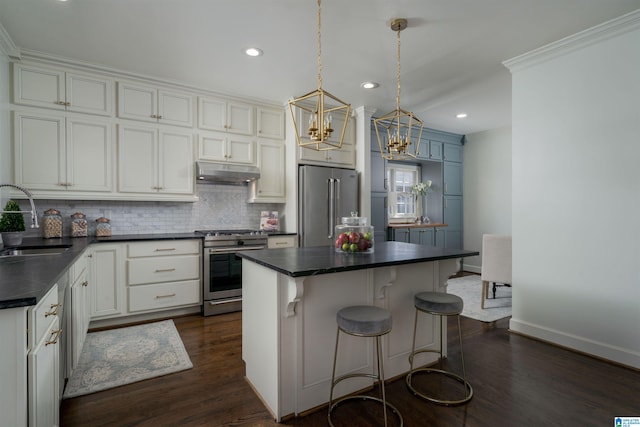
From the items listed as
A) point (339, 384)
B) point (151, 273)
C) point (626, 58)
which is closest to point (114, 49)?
point (151, 273)

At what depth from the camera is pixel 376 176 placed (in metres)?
5.23

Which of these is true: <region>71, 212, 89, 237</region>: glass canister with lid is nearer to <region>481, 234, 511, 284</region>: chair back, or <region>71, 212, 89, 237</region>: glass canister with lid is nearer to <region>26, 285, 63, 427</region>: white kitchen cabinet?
<region>26, 285, 63, 427</region>: white kitchen cabinet

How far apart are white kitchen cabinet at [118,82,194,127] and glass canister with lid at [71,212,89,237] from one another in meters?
1.20

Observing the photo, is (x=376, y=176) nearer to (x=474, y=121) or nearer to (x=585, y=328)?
(x=474, y=121)

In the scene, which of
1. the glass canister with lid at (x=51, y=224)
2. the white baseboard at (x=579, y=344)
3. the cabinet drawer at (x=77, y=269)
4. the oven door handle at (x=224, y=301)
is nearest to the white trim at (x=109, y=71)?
the glass canister with lid at (x=51, y=224)

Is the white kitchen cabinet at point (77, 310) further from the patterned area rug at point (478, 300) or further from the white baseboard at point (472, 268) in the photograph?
the white baseboard at point (472, 268)

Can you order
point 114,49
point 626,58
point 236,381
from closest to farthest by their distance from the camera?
1. point 236,381
2. point 626,58
3. point 114,49

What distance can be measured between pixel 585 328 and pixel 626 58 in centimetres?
223

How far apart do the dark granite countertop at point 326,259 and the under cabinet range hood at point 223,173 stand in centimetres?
198

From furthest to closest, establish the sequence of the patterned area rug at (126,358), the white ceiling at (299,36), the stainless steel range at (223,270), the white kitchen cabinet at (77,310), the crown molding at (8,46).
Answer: the stainless steel range at (223,270) → the crown molding at (8,46) → the white ceiling at (299,36) → the patterned area rug at (126,358) → the white kitchen cabinet at (77,310)

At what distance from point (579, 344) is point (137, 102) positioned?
4.97 metres

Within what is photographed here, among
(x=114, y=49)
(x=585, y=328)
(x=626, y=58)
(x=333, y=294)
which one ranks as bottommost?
(x=585, y=328)

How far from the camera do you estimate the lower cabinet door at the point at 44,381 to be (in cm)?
116

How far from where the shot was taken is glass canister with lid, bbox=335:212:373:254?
226 cm
